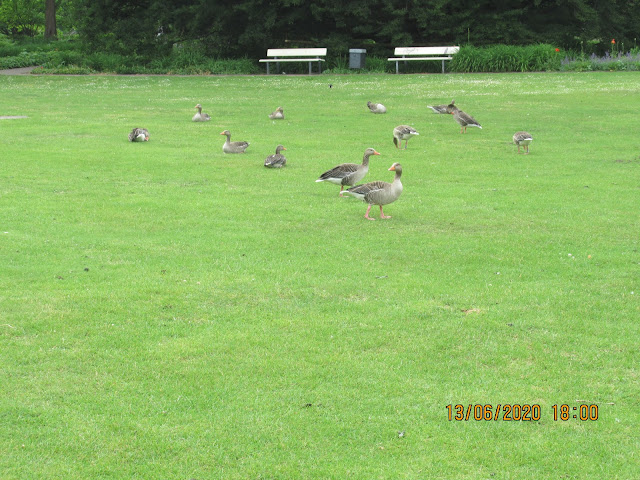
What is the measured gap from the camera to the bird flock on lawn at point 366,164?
11609mm

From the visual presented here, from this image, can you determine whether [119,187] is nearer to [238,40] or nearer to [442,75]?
[442,75]

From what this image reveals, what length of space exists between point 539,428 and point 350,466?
1616 mm

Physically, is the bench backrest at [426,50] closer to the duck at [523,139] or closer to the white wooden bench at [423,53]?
the white wooden bench at [423,53]

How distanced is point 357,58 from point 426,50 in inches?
166

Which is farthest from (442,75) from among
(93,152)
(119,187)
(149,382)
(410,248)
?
(149,382)

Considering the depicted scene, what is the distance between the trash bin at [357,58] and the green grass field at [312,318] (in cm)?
2772

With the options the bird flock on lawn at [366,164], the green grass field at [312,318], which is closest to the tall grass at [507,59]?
the bird flock on lawn at [366,164]

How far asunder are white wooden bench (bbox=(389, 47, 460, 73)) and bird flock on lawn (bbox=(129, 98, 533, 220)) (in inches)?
677

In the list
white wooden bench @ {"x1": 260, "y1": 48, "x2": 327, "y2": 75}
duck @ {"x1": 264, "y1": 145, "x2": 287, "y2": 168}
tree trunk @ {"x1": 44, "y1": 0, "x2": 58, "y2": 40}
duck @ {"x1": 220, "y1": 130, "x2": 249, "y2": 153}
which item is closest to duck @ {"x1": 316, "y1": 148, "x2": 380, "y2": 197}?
duck @ {"x1": 264, "y1": 145, "x2": 287, "y2": 168}

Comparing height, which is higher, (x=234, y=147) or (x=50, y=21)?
(x=50, y=21)
